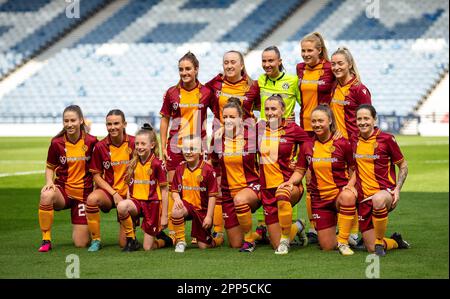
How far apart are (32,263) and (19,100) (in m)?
28.9

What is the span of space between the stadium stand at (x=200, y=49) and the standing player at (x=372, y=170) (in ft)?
77.9

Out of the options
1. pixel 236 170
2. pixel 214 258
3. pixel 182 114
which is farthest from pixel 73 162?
pixel 214 258

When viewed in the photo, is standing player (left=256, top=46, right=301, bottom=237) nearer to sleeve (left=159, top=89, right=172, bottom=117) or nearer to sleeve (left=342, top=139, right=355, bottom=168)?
sleeve (left=342, top=139, right=355, bottom=168)

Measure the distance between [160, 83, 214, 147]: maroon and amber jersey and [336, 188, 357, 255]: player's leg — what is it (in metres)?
1.58

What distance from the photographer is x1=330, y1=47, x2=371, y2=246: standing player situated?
7395 millimetres

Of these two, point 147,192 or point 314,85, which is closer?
point 147,192

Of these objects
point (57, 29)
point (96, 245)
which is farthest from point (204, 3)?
point (96, 245)

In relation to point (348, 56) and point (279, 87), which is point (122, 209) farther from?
point (348, 56)

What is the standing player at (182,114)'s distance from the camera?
7945mm

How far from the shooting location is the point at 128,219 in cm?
728

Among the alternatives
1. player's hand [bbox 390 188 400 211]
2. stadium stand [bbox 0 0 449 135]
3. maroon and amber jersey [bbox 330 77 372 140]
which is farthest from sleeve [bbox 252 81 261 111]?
stadium stand [bbox 0 0 449 135]

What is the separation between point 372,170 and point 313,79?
114 cm
